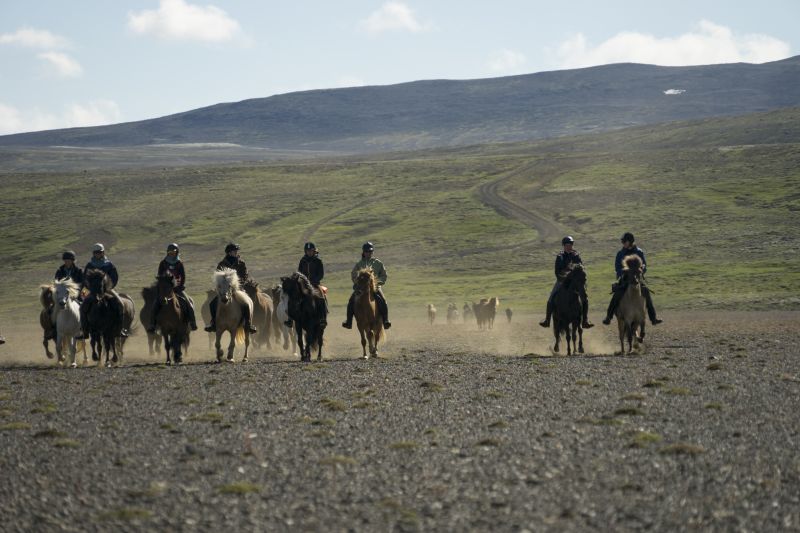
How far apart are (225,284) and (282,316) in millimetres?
5762

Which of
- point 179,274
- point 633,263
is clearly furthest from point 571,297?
point 179,274

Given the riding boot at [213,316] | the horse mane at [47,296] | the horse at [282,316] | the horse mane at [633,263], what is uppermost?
the horse mane at [633,263]

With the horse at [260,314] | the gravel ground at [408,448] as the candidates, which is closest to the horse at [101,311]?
the gravel ground at [408,448]

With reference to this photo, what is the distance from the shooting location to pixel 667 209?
4198 inches

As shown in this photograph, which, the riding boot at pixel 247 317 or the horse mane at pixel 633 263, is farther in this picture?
the riding boot at pixel 247 317

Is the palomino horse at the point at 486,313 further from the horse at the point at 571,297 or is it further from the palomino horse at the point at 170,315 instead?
the palomino horse at the point at 170,315

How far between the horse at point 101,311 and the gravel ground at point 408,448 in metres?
2.74

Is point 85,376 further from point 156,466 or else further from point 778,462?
point 778,462

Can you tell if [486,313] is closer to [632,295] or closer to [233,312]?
[632,295]

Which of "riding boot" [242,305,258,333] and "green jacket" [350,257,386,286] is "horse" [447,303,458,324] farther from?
"riding boot" [242,305,258,333]

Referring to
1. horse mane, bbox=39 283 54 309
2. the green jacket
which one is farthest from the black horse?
the green jacket

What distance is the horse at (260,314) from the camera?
31.1m

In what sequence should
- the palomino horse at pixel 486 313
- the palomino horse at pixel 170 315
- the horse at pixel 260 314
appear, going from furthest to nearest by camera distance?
the palomino horse at pixel 486 313, the horse at pixel 260 314, the palomino horse at pixel 170 315

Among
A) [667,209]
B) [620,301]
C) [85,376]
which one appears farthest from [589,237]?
[85,376]
